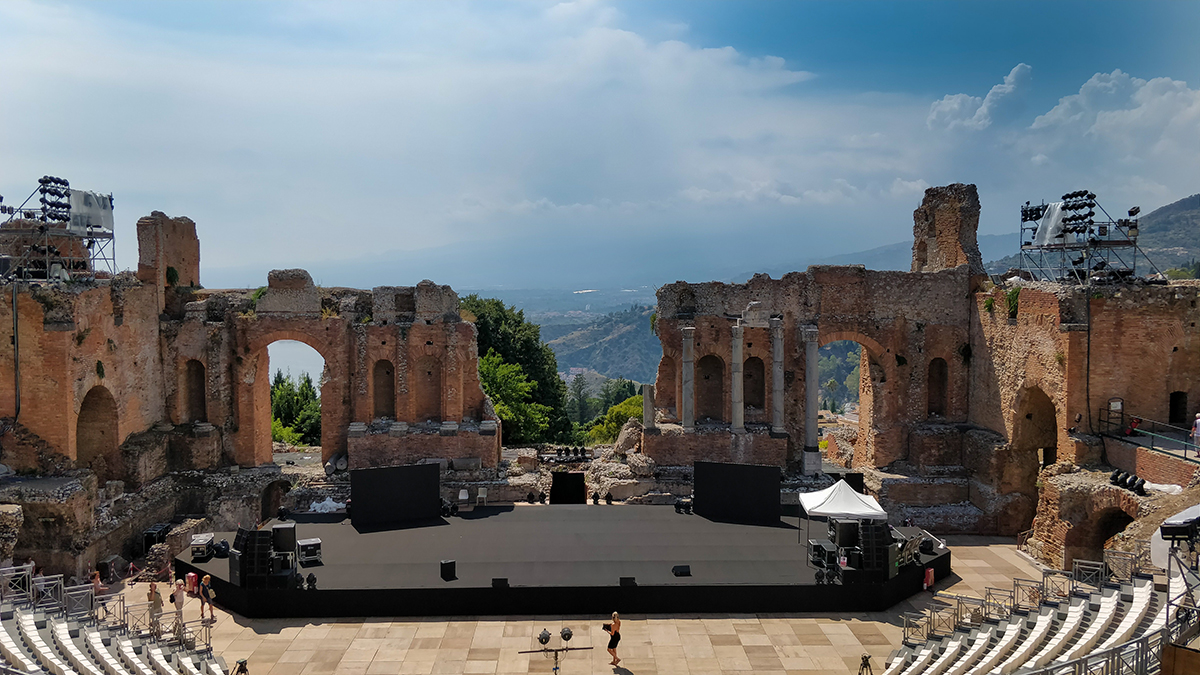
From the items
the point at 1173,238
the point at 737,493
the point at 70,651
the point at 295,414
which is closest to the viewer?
the point at 70,651

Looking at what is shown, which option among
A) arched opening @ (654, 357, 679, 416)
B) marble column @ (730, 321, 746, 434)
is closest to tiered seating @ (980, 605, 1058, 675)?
marble column @ (730, 321, 746, 434)

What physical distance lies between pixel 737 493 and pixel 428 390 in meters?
12.5

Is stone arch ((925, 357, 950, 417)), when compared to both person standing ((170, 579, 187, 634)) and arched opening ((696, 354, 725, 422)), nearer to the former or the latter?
arched opening ((696, 354, 725, 422))

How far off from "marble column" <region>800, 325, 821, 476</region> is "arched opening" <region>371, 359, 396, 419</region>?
15.7 meters

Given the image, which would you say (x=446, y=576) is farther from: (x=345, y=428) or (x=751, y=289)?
(x=751, y=289)

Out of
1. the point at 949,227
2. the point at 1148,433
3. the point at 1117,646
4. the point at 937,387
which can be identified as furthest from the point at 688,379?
the point at 1117,646

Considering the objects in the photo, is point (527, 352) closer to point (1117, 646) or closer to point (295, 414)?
point (295, 414)

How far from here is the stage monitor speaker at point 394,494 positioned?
24.8 m

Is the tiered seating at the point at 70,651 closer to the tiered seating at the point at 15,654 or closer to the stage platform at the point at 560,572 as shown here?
the tiered seating at the point at 15,654

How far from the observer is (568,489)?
28.0m

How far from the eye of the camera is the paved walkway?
17.1m

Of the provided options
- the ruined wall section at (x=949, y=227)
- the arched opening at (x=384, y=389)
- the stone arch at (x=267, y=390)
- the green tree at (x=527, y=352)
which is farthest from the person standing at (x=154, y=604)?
the green tree at (x=527, y=352)

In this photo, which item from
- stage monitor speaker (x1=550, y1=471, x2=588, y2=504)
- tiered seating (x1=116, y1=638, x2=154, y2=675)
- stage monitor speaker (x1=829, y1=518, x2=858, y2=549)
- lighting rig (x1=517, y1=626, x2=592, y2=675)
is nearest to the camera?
tiered seating (x1=116, y1=638, x2=154, y2=675)

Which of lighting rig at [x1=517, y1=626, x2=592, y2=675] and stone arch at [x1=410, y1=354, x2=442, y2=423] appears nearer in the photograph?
lighting rig at [x1=517, y1=626, x2=592, y2=675]
